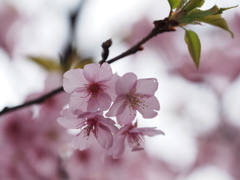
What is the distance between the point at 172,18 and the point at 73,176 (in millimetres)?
1221

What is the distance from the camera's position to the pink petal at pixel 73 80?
85 centimetres

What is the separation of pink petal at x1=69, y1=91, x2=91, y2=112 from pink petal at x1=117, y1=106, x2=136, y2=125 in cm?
12

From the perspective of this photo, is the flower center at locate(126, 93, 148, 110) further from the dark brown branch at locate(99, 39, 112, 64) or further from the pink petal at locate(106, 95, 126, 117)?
the dark brown branch at locate(99, 39, 112, 64)

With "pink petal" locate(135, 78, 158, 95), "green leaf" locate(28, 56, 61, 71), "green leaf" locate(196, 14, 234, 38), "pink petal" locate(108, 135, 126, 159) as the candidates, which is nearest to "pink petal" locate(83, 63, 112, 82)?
"pink petal" locate(135, 78, 158, 95)

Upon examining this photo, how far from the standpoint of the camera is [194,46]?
940 mm

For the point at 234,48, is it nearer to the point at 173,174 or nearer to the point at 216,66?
the point at 216,66

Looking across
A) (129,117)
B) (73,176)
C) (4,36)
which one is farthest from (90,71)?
(4,36)

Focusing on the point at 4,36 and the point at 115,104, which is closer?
the point at 115,104

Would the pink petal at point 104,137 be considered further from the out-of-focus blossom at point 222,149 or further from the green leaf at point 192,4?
the out-of-focus blossom at point 222,149

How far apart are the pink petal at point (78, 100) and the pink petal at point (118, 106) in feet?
0.28

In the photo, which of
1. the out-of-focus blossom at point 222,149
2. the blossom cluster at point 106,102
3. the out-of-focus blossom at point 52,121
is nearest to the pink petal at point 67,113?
the blossom cluster at point 106,102

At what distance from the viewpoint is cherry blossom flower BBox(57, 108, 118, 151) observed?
85 centimetres

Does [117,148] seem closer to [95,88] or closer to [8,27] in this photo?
[95,88]

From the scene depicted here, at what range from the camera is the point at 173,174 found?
10.8ft
